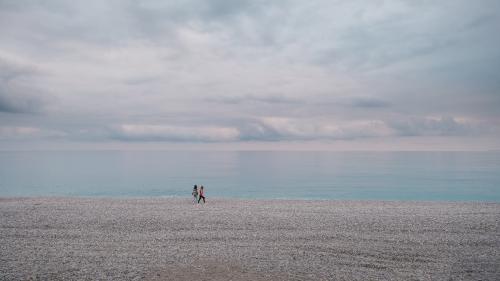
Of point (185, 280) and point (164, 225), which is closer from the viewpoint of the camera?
point (185, 280)

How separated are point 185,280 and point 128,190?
5484 centimetres

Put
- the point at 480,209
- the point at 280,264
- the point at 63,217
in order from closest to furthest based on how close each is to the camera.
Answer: the point at 280,264 < the point at 63,217 < the point at 480,209

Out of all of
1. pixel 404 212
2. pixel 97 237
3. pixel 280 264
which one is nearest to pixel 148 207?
pixel 97 237

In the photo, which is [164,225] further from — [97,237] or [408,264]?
[408,264]

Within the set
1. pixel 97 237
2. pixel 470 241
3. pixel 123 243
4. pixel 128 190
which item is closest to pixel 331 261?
pixel 470 241

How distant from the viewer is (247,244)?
61.0 feet

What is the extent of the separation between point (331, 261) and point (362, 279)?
2.26m

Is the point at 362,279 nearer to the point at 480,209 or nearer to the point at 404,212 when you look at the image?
the point at 404,212

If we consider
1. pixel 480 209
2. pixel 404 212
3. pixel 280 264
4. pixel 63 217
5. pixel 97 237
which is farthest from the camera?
pixel 480 209

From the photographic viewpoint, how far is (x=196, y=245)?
1833 centimetres

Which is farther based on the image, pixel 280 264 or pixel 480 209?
pixel 480 209

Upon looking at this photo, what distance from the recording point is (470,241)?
1939cm

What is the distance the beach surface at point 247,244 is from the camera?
14.4 meters

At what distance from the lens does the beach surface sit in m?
14.4
